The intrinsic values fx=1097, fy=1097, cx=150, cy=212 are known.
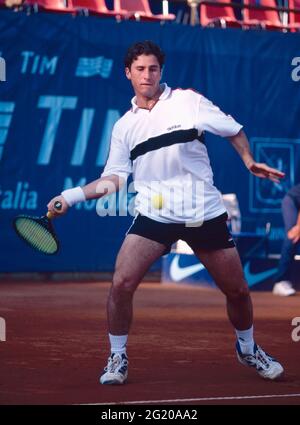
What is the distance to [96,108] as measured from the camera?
49.2ft

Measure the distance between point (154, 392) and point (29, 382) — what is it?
0.76 meters

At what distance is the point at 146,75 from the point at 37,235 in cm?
110

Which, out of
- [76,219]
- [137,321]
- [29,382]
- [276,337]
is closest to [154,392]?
[29,382]

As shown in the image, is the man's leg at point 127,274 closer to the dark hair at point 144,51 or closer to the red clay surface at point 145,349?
the red clay surface at point 145,349

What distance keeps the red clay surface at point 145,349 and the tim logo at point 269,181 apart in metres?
2.90

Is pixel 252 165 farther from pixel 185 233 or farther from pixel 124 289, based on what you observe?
pixel 124 289

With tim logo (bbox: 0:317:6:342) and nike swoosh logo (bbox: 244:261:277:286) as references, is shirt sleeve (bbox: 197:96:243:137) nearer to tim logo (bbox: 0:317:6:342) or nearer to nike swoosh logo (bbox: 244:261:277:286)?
tim logo (bbox: 0:317:6:342)

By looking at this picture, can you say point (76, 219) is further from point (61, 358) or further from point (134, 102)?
point (134, 102)

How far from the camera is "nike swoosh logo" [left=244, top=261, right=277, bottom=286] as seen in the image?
45.4 ft

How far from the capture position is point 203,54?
51.4 ft

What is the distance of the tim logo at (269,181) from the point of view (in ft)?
51.6

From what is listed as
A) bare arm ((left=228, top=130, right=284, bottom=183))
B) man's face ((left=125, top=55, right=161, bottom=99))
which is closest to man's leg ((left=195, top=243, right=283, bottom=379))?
bare arm ((left=228, top=130, right=284, bottom=183))

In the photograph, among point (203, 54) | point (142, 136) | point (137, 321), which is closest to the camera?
point (142, 136)
